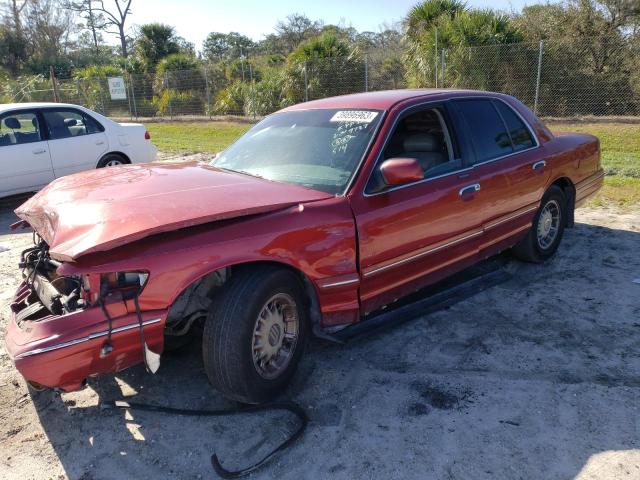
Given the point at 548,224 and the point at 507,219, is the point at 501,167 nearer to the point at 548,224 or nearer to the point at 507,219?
the point at 507,219

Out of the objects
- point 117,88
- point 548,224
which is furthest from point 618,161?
point 117,88

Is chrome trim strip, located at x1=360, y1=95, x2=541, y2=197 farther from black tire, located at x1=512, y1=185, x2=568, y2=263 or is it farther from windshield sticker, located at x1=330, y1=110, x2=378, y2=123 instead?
black tire, located at x1=512, y1=185, x2=568, y2=263

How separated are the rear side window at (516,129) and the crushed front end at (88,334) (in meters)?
3.45

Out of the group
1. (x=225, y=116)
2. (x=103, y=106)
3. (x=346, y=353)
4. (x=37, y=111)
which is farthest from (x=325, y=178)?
(x=103, y=106)

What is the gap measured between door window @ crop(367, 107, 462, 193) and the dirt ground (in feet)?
3.87

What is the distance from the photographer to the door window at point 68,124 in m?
8.22

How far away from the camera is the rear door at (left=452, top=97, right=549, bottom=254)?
4234 mm

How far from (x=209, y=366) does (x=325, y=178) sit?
1384mm

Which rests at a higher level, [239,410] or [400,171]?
[400,171]

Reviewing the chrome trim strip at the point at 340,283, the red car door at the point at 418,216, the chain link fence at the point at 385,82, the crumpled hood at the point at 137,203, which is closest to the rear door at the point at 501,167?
the red car door at the point at 418,216

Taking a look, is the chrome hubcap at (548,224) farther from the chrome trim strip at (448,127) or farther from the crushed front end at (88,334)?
the crushed front end at (88,334)

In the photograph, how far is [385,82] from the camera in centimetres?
1855

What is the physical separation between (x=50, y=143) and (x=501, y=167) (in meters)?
6.78

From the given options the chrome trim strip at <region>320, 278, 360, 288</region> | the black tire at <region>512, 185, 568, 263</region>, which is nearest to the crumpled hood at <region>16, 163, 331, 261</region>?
the chrome trim strip at <region>320, 278, 360, 288</region>
